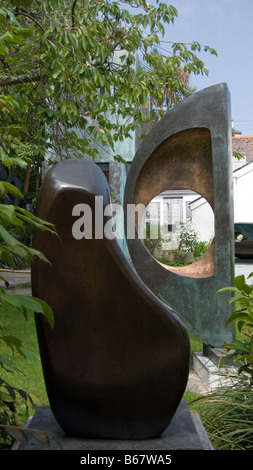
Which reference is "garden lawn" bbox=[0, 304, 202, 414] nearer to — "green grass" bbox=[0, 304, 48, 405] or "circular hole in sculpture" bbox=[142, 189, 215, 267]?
"green grass" bbox=[0, 304, 48, 405]

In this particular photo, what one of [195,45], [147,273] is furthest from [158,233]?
[147,273]

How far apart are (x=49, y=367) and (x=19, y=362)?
3.33 meters

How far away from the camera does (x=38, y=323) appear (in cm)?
225

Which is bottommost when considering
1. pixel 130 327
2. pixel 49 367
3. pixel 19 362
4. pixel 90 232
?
pixel 19 362

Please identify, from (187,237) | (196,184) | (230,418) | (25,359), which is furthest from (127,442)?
(187,237)

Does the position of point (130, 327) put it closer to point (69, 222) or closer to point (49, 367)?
point (49, 367)

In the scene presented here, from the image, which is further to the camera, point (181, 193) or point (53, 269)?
point (181, 193)

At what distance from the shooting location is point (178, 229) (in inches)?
664

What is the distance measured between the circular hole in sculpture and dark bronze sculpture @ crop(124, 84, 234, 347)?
8.25 m

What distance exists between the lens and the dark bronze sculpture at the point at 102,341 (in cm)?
216

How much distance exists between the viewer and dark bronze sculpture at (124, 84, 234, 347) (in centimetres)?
480

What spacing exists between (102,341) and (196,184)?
11.6ft

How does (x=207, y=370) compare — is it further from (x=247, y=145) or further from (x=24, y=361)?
(x=247, y=145)
